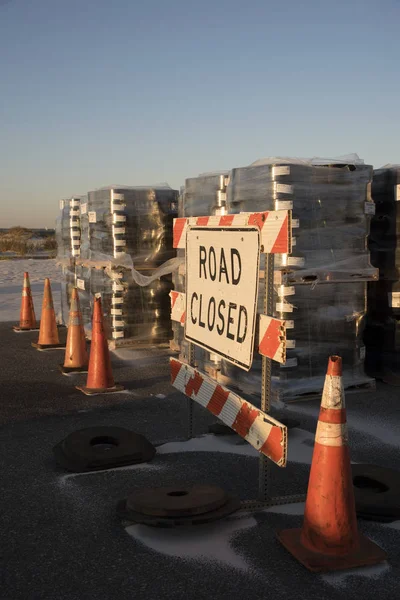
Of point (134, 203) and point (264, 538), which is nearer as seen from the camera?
point (264, 538)

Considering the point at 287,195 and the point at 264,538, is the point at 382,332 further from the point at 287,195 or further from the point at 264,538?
the point at 264,538

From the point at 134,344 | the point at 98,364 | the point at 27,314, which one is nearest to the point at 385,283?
the point at 98,364

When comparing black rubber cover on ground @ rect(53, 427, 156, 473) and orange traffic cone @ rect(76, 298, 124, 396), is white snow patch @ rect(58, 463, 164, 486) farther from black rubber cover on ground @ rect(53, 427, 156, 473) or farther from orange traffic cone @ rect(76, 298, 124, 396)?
orange traffic cone @ rect(76, 298, 124, 396)

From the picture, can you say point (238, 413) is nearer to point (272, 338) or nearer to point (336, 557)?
point (272, 338)

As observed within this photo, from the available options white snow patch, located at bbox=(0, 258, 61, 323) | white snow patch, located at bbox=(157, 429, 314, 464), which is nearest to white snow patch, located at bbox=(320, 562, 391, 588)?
white snow patch, located at bbox=(157, 429, 314, 464)

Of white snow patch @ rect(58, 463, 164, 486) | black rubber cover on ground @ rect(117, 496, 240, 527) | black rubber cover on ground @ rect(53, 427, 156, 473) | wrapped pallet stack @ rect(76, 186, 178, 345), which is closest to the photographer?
black rubber cover on ground @ rect(117, 496, 240, 527)

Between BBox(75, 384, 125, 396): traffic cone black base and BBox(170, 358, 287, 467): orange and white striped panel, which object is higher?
BBox(170, 358, 287, 467): orange and white striped panel

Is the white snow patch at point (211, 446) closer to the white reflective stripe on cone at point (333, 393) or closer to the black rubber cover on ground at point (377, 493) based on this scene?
the black rubber cover on ground at point (377, 493)

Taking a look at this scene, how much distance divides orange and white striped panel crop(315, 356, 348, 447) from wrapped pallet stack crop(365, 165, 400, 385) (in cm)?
459

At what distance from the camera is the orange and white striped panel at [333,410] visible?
3.62 metres

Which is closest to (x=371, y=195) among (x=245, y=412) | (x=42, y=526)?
(x=245, y=412)

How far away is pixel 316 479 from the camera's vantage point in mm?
3676

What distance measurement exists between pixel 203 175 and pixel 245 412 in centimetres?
504

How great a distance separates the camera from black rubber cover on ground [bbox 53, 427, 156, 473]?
5129 mm
